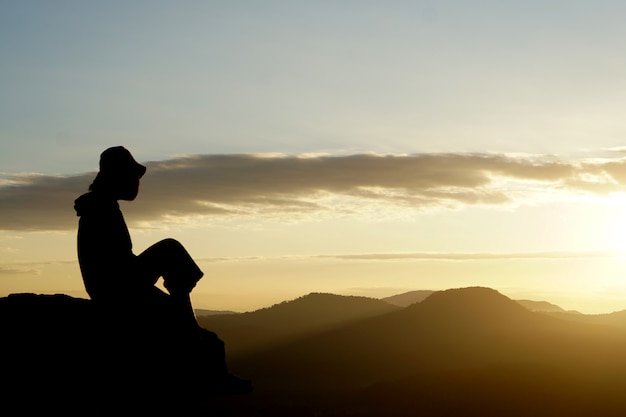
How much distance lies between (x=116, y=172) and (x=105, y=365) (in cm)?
279

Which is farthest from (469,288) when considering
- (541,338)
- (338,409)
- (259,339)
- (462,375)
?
(338,409)

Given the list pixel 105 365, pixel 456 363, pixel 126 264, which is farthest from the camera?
pixel 456 363

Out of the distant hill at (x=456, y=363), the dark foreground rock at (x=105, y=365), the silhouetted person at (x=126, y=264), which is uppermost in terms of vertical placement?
the silhouetted person at (x=126, y=264)

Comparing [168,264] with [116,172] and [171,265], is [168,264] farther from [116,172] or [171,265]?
[116,172]

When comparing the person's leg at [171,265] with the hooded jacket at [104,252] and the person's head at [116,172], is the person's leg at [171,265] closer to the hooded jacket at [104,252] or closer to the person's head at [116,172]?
the hooded jacket at [104,252]

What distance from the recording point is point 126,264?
36.5 ft

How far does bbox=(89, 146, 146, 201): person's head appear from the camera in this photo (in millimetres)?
11422

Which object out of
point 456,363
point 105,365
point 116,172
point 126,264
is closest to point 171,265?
point 126,264

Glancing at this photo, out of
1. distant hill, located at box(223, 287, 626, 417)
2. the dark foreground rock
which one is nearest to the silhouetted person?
the dark foreground rock

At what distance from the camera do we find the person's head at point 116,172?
11.4 meters

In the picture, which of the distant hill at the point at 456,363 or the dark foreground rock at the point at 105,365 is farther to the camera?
the distant hill at the point at 456,363

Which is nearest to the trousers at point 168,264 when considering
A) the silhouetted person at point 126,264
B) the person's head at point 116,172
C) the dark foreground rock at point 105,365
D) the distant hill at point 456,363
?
the silhouetted person at point 126,264

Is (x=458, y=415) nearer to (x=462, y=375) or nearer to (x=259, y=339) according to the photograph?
(x=462, y=375)

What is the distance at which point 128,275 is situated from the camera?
438 inches
